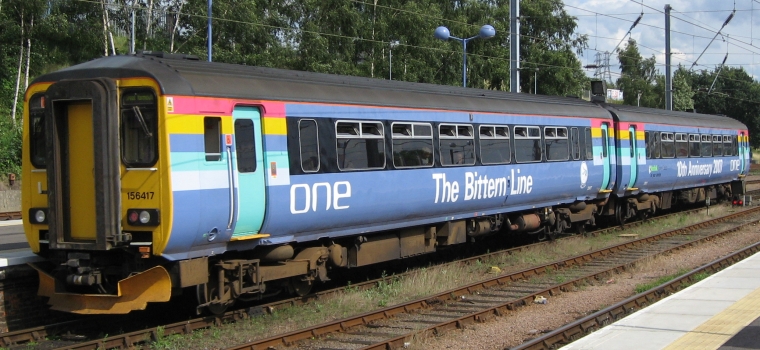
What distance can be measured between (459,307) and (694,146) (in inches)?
665

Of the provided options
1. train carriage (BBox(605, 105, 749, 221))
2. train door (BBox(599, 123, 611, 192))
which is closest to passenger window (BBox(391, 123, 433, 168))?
train door (BBox(599, 123, 611, 192))

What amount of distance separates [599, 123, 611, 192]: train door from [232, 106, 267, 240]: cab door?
12.0 meters

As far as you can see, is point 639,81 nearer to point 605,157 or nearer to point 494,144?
point 605,157

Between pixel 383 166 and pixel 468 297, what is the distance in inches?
96.9

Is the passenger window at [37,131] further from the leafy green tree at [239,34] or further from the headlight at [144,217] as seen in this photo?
the leafy green tree at [239,34]

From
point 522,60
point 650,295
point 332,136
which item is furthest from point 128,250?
point 522,60

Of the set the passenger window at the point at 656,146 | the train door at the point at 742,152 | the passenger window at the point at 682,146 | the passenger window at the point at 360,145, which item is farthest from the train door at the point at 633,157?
the train door at the point at 742,152

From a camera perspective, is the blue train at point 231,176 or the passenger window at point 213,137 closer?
the blue train at point 231,176

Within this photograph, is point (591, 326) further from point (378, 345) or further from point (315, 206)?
point (315, 206)

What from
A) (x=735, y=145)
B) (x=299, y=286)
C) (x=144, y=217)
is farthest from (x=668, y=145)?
(x=144, y=217)

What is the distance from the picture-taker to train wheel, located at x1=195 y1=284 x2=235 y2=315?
387 inches

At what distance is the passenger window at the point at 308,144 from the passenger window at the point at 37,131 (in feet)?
10.5

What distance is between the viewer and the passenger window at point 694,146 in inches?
1006

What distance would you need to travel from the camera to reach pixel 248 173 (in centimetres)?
993
